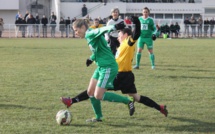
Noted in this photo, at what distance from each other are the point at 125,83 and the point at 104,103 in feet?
4.46

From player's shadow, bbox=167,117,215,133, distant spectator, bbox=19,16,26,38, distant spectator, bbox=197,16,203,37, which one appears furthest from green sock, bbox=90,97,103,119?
distant spectator, bbox=197,16,203,37

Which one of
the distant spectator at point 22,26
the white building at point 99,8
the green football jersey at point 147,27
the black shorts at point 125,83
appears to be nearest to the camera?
the black shorts at point 125,83

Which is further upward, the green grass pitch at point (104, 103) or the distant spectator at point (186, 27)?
the distant spectator at point (186, 27)

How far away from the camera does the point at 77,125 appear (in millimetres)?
6664

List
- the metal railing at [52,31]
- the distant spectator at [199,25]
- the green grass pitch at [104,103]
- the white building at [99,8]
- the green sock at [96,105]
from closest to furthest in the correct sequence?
the green grass pitch at [104,103] < the green sock at [96,105] < the metal railing at [52,31] < the distant spectator at [199,25] < the white building at [99,8]

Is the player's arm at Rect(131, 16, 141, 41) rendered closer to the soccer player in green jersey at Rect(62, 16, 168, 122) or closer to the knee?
the soccer player in green jersey at Rect(62, 16, 168, 122)

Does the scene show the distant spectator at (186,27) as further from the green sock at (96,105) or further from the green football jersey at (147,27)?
the green sock at (96,105)

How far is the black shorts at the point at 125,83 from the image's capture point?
7.07 metres

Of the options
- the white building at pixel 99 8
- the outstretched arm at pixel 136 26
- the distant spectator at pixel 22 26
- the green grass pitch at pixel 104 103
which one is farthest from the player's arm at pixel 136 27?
the white building at pixel 99 8

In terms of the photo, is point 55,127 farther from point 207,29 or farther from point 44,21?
point 207,29

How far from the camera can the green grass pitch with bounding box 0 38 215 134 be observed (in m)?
6.54

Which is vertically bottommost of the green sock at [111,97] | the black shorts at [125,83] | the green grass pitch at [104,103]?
the green grass pitch at [104,103]

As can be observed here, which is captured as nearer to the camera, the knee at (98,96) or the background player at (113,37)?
the knee at (98,96)

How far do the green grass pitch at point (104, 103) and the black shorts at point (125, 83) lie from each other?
46cm
